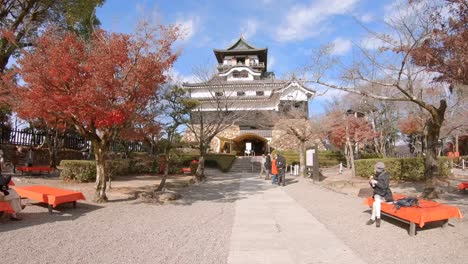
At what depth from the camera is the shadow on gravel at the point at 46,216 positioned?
632 centimetres

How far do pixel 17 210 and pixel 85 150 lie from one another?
1685 centimetres

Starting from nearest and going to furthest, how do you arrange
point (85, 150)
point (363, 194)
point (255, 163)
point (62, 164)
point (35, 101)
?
point (35, 101), point (363, 194), point (62, 164), point (85, 150), point (255, 163)

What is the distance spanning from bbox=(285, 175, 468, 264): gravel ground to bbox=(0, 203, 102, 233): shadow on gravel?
5.76 m

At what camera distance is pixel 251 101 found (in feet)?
113

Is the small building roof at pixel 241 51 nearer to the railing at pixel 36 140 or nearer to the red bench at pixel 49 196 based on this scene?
the railing at pixel 36 140

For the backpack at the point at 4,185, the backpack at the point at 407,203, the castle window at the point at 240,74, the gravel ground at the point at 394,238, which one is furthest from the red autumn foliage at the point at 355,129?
the backpack at the point at 4,185

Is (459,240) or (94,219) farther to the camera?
(94,219)

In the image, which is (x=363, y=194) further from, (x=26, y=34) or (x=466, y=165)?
(x=466, y=165)

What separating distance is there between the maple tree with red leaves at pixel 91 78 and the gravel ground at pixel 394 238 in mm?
5779

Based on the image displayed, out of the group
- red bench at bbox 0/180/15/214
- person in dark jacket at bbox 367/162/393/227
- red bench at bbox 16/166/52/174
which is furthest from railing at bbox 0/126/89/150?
person in dark jacket at bbox 367/162/393/227

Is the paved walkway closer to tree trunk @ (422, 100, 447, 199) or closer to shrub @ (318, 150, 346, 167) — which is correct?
tree trunk @ (422, 100, 447, 199)

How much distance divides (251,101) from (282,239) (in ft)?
95.1

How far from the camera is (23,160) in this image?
17125 millimetres

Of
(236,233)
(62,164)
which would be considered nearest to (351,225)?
(236,233)
